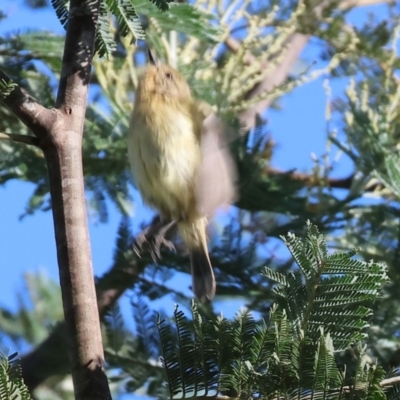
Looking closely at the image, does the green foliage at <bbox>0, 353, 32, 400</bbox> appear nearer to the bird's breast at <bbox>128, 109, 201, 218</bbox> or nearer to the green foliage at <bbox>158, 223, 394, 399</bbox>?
the green foliage at <bbox>158, 223, 394, 399</bbox>

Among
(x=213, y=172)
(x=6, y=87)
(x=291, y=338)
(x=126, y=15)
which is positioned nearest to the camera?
(x=291, y=338)

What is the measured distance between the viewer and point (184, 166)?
3.35 m

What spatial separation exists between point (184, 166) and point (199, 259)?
1.19 feet

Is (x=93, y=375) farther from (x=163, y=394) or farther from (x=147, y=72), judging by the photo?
(x=147, y=72)

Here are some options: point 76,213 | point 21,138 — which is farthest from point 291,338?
point 21,138

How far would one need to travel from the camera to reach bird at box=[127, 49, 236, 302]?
3.30 meters

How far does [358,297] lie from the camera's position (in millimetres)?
1746

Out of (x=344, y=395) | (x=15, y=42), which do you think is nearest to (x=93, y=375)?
(x=344, y=395)

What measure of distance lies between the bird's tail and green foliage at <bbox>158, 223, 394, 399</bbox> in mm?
1509

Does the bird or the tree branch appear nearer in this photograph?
the tree branch

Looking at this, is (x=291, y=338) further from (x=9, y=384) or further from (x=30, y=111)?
(x=30, y=111)

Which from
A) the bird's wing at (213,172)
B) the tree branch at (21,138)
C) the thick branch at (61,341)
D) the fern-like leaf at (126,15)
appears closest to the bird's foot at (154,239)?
the thick branch at (61,341)

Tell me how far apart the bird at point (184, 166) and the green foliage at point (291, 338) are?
144cm

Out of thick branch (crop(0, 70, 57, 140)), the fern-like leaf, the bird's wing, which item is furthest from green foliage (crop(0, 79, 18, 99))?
the bird's wing
